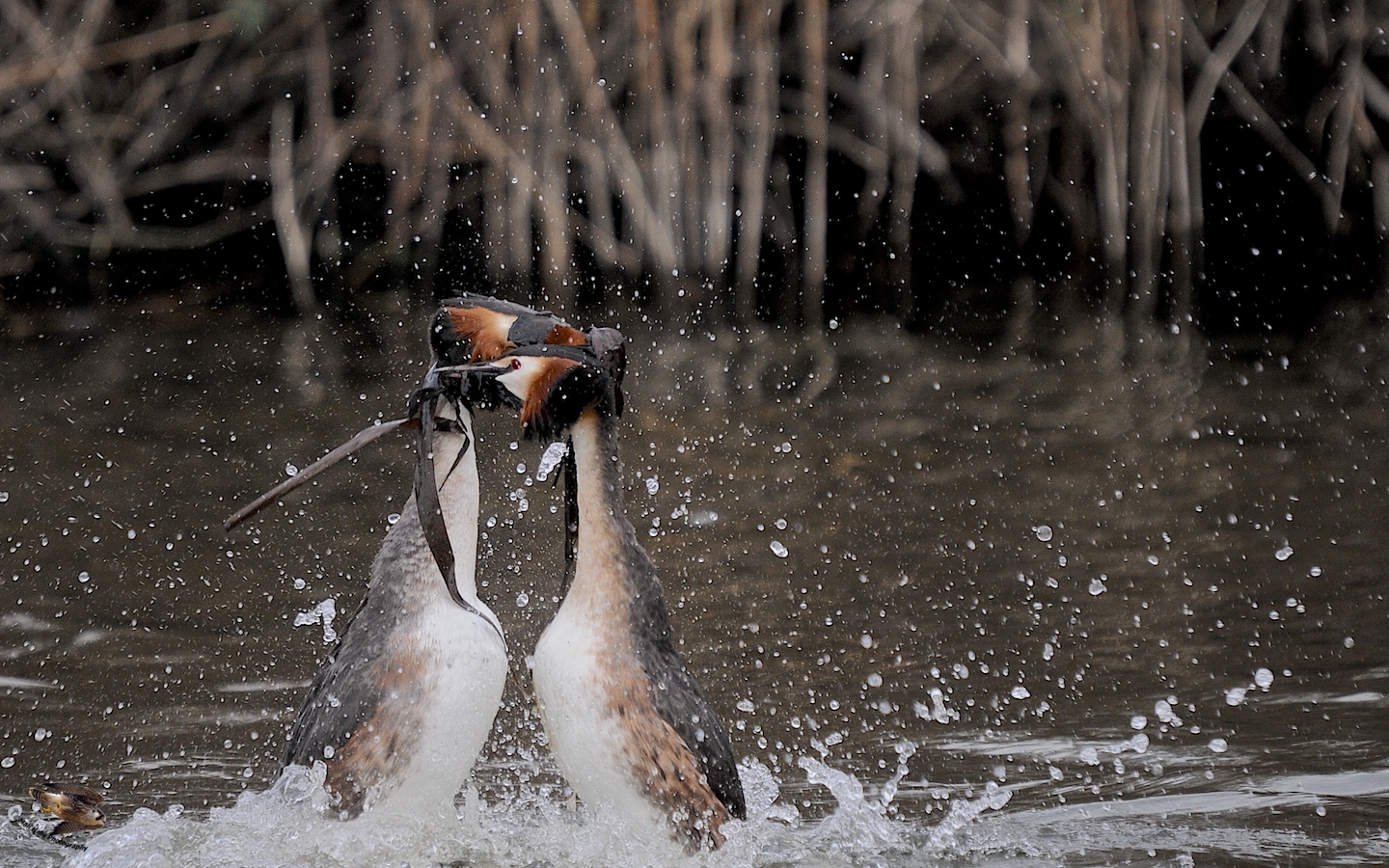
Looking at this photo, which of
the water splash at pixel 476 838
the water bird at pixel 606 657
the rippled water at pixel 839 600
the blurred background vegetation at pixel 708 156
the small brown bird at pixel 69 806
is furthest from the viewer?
the blurred background vegetation at pixel 708 156

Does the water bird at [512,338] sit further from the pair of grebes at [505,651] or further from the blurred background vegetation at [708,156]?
the blurred background vegetation at [708,156]

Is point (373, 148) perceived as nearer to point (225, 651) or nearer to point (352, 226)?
point (352, 226)

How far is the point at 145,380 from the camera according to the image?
938cm

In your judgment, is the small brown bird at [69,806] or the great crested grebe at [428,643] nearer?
the great crested grebe at [428,643]

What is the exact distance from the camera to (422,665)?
3729mm

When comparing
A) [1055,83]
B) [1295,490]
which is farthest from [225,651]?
[1055,83]

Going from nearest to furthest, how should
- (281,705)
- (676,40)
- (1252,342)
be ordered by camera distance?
1. (281,705)
2. (1252,342)
3. (676,40)

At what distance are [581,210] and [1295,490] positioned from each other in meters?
6.55

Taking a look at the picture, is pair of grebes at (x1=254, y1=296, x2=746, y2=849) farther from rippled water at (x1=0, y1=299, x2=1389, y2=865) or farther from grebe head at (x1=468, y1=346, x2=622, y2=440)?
rippled water at (x1=0, y1=299, x2=1389, y2=865)

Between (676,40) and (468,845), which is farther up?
(676,40)

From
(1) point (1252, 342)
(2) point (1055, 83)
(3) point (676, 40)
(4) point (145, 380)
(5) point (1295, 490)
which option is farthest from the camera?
(2) point (1055, 83)

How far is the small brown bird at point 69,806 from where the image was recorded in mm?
3996

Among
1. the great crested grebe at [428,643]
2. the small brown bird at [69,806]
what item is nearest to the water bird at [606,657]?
the great crested grebe at [428,643]

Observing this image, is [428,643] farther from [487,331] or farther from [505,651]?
[487,331]
